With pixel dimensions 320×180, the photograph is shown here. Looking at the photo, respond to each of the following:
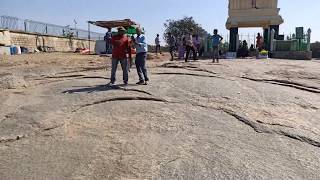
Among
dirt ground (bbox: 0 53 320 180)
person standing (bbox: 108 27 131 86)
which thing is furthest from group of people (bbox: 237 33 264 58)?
person standing (bbox: 108 27 131 86)

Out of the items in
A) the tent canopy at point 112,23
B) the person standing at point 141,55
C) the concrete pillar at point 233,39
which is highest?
the tent canopy at point 112,23

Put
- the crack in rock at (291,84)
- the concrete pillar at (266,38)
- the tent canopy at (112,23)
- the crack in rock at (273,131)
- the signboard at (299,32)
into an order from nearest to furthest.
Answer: the crack in rock at (273,131)
the crack in rock at (291,84)
the signboard at (299,32)
the concrete pillar at (266,38)
the tent canopy at (112,23)

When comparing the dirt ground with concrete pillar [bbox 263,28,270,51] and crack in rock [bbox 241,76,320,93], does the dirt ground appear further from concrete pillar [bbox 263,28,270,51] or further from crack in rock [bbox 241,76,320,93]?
concrete pillar [bbox 263,28,270,51]

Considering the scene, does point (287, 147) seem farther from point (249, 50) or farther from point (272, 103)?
point (249, 50)

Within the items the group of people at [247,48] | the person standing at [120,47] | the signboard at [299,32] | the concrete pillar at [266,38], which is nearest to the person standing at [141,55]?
the person standing at [120,47]

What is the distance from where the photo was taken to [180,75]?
11.2 meters

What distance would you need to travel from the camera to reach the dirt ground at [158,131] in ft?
16.0

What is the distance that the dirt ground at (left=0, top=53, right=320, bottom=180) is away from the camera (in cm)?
488

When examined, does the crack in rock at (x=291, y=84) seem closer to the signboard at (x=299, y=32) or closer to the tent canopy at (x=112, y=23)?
the signboard at (x=299, y=32)

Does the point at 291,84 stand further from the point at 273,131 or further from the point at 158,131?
the point at 158,131

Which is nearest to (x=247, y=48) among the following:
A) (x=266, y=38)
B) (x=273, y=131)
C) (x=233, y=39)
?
(x=233, y=39)

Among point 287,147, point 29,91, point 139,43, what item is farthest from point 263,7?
point 287,147

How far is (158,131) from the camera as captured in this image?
6.09m

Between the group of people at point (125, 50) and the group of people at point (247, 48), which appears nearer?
the group of people at point (125, 50)
